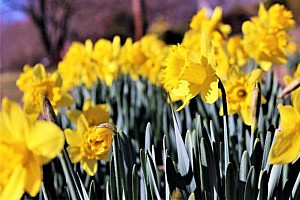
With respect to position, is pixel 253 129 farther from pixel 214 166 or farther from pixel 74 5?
pixel 74 5

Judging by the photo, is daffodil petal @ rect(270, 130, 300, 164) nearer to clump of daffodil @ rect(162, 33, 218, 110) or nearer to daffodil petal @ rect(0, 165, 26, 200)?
clump of daffodil @ rect(162, 33, 218, 110)

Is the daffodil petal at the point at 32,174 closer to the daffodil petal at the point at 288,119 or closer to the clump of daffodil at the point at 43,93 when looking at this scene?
the daffodil petal at the point at 288,119

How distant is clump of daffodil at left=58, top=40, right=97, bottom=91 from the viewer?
2.62 metres

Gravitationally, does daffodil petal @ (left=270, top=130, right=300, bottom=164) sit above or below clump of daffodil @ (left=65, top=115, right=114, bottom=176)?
below

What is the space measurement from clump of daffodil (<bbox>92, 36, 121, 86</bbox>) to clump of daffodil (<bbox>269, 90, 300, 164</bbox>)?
5.20 feet

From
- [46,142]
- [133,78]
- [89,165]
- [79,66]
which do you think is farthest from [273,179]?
[79,66]

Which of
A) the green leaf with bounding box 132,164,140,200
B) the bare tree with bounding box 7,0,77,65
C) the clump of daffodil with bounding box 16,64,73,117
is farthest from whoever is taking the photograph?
the bare tree with bounding box 7,0,77,65

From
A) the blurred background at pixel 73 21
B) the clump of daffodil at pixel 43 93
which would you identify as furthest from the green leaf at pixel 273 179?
the blurred background at pixel 73 21

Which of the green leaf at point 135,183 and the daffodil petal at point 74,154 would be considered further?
the daffodil petal at point 74,154

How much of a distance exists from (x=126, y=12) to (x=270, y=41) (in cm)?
1273

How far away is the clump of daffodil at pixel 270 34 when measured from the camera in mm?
1697

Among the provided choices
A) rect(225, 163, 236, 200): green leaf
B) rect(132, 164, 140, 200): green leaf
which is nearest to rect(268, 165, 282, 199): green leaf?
rect(225, 163, 236, 200): green leaf

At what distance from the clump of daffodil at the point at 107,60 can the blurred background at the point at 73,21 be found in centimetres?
879

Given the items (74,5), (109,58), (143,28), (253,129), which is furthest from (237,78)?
(74,5)
